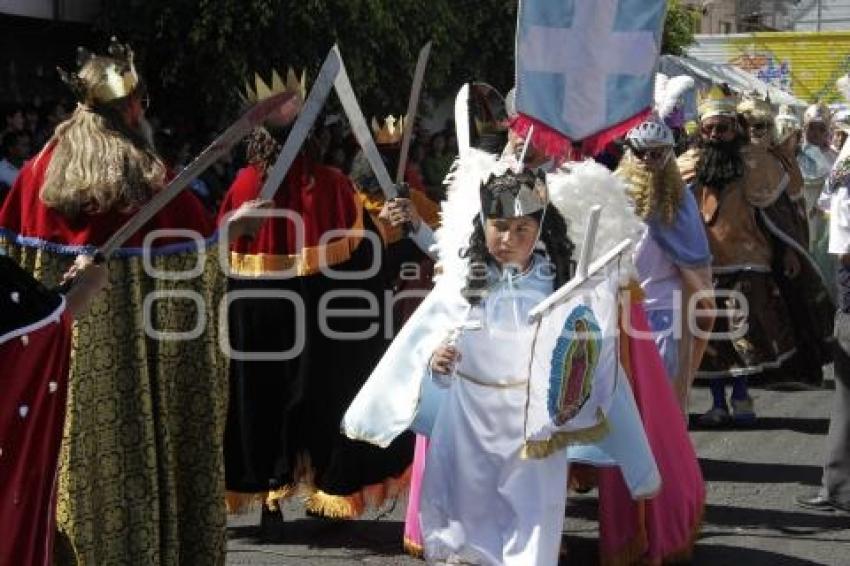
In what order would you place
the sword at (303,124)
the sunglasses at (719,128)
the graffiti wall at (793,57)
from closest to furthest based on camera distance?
the sword at (303,124)
the sunglasses at (719,128)
the graffiti wall at (793,57)

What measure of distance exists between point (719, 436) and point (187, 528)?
192 inches

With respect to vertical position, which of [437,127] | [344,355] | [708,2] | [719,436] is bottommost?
[719,436]

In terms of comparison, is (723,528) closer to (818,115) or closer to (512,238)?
(512,238)

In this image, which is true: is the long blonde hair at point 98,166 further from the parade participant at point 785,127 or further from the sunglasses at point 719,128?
the parade participant at point 785,127

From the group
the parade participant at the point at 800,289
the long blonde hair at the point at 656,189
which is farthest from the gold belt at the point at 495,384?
the parade participant at the point at 800,289

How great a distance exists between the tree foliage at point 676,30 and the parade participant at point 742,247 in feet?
50.0

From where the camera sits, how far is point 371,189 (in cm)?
838

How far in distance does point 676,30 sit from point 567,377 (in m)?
22.5

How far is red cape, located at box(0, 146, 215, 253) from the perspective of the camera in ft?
16.1

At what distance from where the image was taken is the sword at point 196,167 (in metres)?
4.43

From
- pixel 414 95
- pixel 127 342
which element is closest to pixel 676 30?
pixel 414 95

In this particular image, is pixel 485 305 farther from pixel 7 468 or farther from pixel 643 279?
pixel 643 279

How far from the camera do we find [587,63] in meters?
5.99

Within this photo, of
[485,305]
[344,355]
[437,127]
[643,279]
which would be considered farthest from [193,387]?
[437,127]
